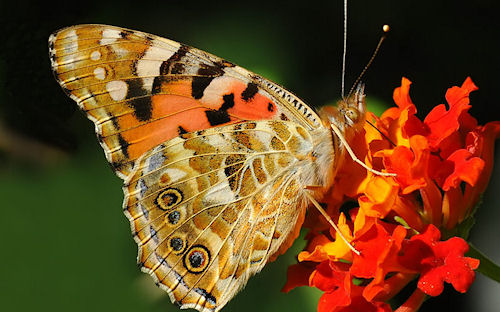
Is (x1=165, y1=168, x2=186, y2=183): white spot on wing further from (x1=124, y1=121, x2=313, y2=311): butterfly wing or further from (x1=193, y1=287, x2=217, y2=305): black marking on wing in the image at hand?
(x1=193, y1=287, x2=217, y2=305): black marking on wing

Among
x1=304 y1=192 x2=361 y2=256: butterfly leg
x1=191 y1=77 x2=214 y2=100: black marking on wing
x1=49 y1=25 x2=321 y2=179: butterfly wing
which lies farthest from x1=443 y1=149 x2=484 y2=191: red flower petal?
x1=191 y1=77 x2=214 y2=100: black marking on wing

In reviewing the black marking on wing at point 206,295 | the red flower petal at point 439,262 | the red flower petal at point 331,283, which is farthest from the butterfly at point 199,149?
the red flower petal at point 439,262

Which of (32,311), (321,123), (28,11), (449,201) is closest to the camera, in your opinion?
(449,201)

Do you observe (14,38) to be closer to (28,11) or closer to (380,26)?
(28,11)

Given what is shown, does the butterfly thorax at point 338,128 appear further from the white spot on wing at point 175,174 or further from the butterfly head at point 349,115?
the white spot on wing at point 175,174

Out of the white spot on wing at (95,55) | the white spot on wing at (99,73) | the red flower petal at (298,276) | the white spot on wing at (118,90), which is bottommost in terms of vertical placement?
the red flower petal at (298,276)

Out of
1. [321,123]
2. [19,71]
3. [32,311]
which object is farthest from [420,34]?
[32,311]
